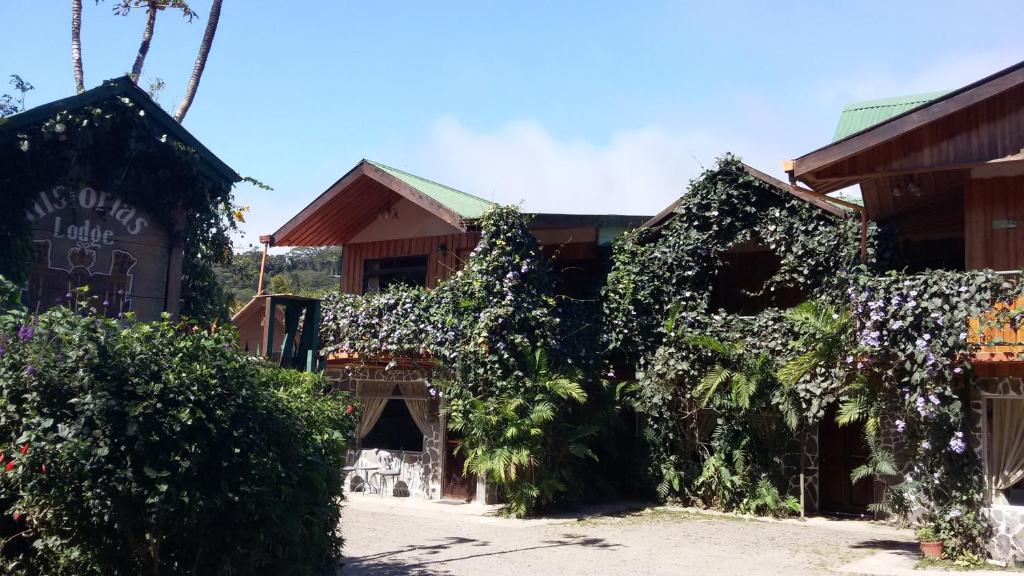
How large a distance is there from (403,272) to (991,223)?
36.1 ft

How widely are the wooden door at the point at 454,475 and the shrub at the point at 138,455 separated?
9468 mm

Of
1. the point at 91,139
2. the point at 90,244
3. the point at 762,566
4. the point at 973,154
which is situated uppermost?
the point at 973,154

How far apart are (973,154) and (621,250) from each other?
21.4ft

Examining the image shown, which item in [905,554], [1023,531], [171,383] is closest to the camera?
[171,383]

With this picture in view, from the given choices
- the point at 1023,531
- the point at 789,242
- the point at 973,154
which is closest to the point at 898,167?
the point at 973,154

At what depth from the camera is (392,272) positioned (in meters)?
18.8

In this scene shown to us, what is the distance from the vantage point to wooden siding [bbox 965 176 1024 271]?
11844 millimetres

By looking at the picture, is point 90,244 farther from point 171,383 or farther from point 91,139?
point 171,383

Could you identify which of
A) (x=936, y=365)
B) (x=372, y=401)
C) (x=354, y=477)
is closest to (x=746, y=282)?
(x=936, y=365)

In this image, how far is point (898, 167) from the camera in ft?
39.1

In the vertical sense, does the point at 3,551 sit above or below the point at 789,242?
below

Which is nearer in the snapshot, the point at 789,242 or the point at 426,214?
the point at 789,242

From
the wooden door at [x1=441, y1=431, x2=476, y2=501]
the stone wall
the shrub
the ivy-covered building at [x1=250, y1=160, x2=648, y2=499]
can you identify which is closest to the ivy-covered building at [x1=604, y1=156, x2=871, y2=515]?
the ivy-covered building at [x1=250, y1=160, x2=648, y2=499]

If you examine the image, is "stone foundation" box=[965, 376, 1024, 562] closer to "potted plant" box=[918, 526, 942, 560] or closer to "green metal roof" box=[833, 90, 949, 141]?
"potted plant" box=[918, 526, 942, 560]
